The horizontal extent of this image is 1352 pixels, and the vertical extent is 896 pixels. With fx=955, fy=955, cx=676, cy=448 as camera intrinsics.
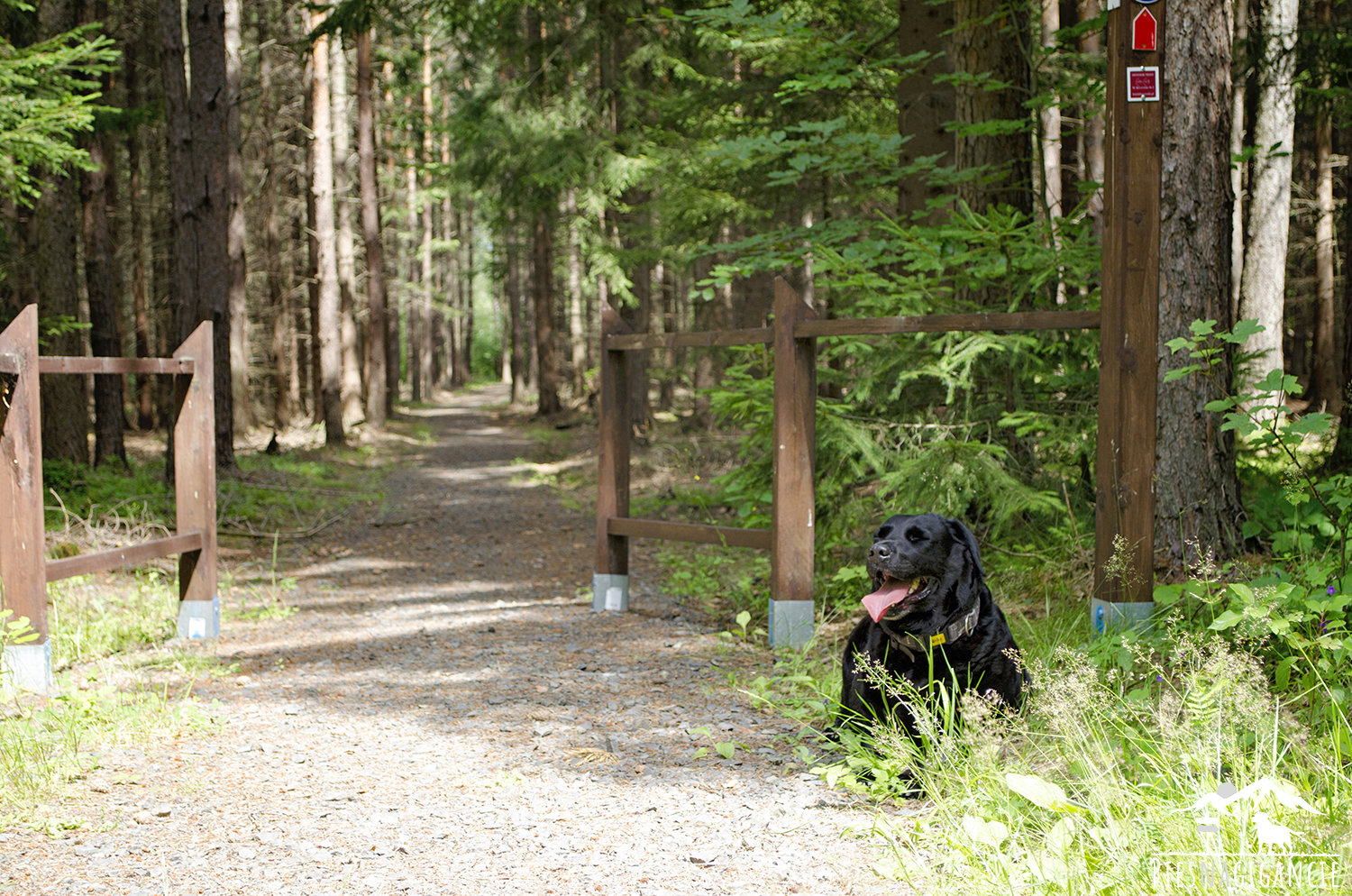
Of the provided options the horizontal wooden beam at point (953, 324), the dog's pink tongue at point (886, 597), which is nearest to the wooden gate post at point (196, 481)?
the horizontal wooden beam at point (953, 324)

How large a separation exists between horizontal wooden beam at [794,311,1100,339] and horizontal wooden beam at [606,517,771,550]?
3.89 feet

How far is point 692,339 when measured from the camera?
578 centimetres

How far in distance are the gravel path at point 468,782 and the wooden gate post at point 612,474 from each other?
0.75ft

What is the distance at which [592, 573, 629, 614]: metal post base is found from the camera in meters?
6.66

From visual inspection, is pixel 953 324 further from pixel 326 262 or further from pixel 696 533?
pixel 326 262

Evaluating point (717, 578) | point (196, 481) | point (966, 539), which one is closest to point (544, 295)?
point (717, 578)

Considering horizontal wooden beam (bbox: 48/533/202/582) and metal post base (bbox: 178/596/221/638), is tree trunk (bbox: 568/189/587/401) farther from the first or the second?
horizontal wooden beam (bbox: 48/533/202/582)

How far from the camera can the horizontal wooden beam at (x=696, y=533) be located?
5547 mm

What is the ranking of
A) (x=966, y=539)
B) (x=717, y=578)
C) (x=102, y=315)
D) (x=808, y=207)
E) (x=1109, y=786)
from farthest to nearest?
(x=102, y=315), (x=808, y=207), (x=717, y=578), (x=966, y=539), (x=1109, y=786)

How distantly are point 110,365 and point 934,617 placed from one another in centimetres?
459

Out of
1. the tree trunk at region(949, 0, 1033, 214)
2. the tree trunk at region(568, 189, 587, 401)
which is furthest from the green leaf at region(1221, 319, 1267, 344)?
the tree trunk at region(568, 189, 587, 401)

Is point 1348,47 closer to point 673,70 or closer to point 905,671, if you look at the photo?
point 905,671

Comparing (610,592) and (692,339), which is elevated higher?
(692,339)

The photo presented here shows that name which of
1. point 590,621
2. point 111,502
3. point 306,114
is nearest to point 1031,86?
point 590,621
